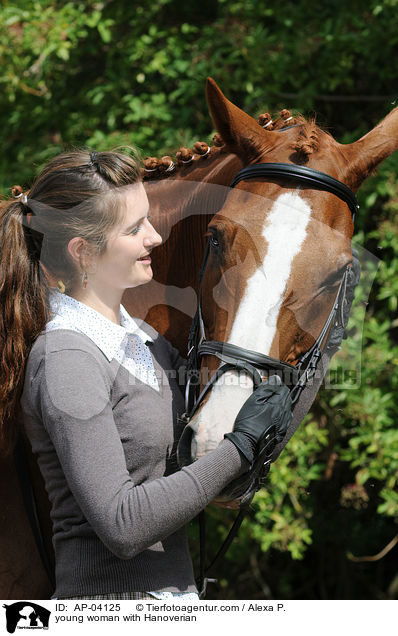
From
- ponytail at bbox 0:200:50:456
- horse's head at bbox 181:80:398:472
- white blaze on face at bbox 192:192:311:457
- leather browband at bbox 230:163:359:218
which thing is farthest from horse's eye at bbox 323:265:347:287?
ponytail at bbox 0:200:50:456

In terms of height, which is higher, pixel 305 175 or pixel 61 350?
pixel 305 175

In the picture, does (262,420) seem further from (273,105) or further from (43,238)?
(273,105)

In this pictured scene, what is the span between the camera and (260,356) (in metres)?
Result: 1.43

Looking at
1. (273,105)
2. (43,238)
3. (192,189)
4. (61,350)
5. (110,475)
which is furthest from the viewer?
(273,105)

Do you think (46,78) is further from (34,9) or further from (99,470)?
(99,470)

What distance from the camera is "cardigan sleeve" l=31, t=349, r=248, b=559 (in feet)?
4.00

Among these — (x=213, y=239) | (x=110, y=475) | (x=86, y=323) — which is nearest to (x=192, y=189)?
(x=213, y=239)

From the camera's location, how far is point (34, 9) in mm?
3891

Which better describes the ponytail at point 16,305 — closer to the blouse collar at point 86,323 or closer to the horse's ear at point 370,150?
the blouse collar at point 86,323

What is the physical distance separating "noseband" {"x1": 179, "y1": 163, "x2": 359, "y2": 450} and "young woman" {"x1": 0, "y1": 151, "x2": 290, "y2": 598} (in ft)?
0.21

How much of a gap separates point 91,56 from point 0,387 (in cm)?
365

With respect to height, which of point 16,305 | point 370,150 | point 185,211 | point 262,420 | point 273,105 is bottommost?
point 262,420
